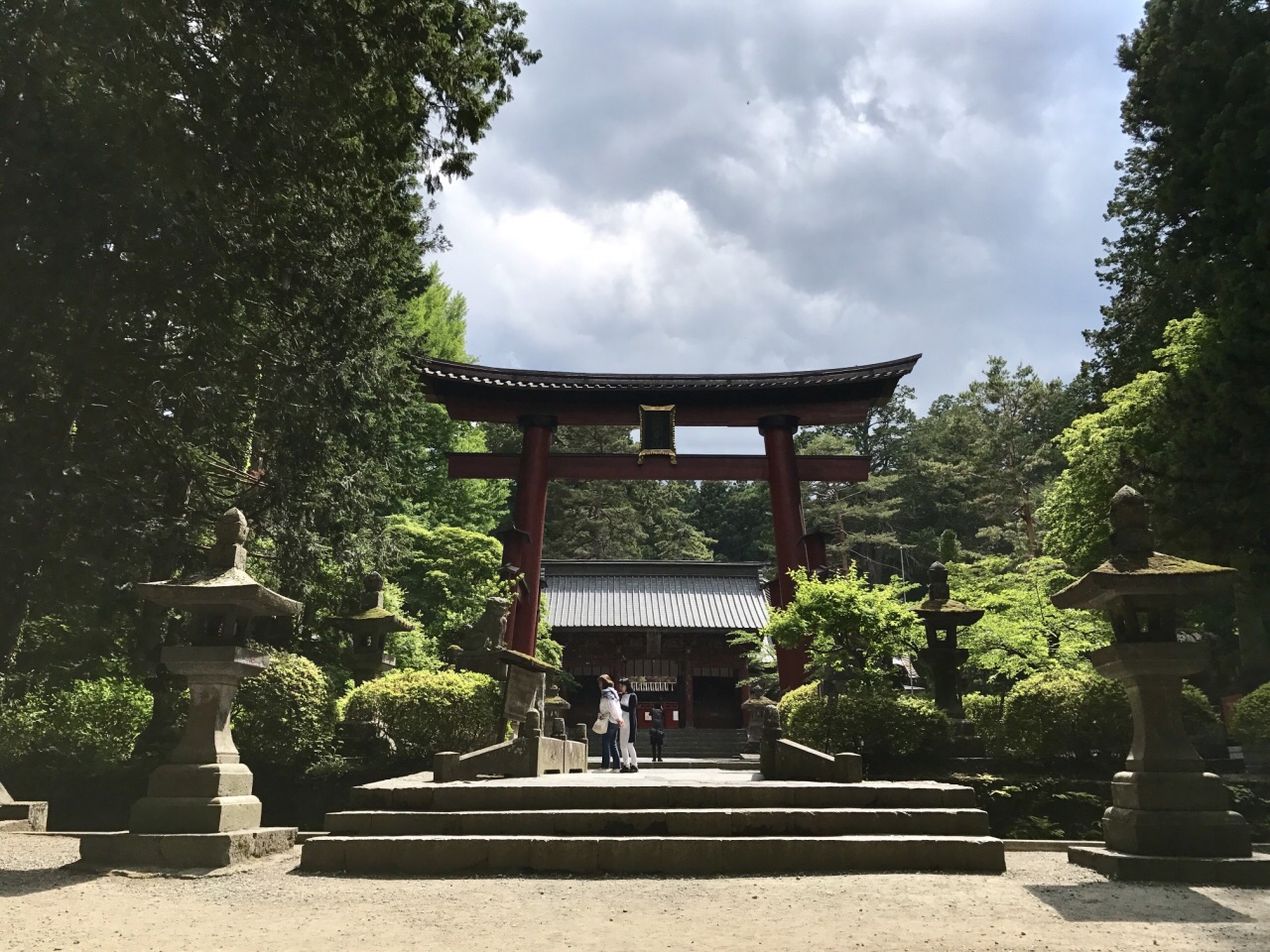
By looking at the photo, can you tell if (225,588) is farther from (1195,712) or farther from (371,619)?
(1195,712)

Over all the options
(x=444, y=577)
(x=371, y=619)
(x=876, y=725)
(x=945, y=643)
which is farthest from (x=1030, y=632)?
(x=444, y=577)

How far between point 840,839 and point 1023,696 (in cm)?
620

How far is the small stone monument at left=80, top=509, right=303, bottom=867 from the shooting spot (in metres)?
7.68

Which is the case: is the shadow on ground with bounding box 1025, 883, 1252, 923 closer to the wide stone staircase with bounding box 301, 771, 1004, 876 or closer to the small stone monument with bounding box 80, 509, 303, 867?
the wide stone staircase with bounding box 301, 771, 1004, 876

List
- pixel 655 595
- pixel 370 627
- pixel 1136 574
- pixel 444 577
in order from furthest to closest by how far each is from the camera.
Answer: pixel 655 595 → pixel 444 577 → pixel 370 627 → pixel 1136 574

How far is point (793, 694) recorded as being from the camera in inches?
597

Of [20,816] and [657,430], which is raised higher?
[657,430]

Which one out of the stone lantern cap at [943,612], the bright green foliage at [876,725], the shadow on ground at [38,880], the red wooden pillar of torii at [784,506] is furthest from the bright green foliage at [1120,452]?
the shadow on ground at [38,880]

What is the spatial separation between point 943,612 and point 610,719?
232 inches

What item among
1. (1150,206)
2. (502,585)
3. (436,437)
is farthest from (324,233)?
(1150,206)

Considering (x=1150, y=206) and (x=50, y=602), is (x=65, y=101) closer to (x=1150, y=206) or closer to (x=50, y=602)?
(x=50, y=602)

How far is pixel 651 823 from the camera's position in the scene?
322 inches

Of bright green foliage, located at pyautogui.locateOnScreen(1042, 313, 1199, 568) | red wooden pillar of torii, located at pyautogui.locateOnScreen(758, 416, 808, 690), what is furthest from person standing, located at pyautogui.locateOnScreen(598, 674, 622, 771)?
bright green foliage, located at pyautogui.locateOnScreen(1042, 313, 1199, 568)

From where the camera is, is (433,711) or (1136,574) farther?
(433,711)
